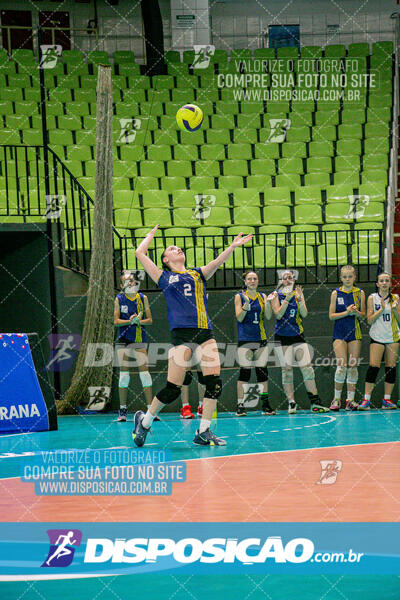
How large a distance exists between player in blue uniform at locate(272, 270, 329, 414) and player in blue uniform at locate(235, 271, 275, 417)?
0.98 feet

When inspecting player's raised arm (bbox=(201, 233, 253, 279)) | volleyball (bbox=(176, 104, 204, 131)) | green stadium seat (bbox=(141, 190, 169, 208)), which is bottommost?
player's raised arm (bbox=(201, 233, 253, 279))

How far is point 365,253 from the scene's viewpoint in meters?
15.6

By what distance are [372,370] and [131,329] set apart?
3.63m

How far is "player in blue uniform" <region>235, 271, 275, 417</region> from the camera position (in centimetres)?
1279

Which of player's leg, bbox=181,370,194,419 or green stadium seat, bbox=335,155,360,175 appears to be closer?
player's leg, bbox=181,370,194,419

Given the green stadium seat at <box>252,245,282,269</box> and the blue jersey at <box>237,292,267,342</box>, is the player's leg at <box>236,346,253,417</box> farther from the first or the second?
the green stadium seat at <box>252,245,282,269</box>

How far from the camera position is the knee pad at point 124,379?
12.5 m

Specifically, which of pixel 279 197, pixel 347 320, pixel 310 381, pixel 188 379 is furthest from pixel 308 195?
pixel 188 379

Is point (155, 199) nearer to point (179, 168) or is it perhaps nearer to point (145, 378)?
point (179, 168)

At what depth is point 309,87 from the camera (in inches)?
782

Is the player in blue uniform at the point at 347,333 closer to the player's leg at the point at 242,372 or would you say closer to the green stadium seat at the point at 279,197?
the player's leg at the point at 242,372

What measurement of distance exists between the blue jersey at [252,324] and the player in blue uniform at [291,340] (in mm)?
304

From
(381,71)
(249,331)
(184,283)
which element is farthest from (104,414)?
(381,71)

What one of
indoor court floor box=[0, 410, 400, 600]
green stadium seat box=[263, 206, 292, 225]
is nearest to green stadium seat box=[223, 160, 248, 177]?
green stadium seat box=[263, 206, 292, 225]
